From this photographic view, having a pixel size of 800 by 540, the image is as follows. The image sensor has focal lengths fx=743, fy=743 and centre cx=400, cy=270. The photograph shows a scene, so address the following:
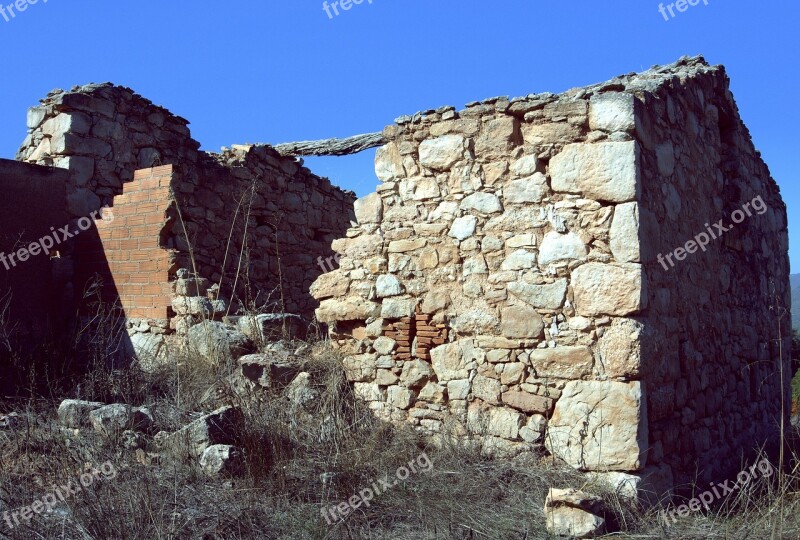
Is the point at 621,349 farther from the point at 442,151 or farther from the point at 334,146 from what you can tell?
the point at 334,146

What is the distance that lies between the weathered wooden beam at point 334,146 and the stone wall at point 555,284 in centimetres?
300

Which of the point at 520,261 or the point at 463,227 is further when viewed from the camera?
the point at 463,227

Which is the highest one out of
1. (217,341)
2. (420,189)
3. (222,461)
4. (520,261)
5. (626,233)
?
(420,189)

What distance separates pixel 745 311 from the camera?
6.15m

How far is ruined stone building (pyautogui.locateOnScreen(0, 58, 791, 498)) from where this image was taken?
13.9ft

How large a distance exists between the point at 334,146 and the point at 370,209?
134 inches

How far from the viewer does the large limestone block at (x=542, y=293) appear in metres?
4.36

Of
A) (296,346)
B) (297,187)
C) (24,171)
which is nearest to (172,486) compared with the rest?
(296,346)

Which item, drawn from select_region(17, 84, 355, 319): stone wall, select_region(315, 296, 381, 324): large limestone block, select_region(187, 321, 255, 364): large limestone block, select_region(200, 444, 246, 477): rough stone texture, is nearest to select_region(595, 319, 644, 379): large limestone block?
select_region(315, 296, 381, 324): large limestone block

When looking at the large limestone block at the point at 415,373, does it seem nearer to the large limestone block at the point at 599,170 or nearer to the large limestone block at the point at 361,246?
the large limestone block at the point at 361,246

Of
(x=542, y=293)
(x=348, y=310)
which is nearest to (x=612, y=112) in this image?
(x=542, y=293)

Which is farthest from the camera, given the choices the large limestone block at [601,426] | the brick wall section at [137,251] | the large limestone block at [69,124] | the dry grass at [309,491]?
the large limestone block at [69,124]

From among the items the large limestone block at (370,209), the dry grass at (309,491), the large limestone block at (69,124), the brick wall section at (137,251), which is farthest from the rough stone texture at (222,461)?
the large limestone block at (69,124)

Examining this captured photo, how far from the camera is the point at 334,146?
8461 mm
